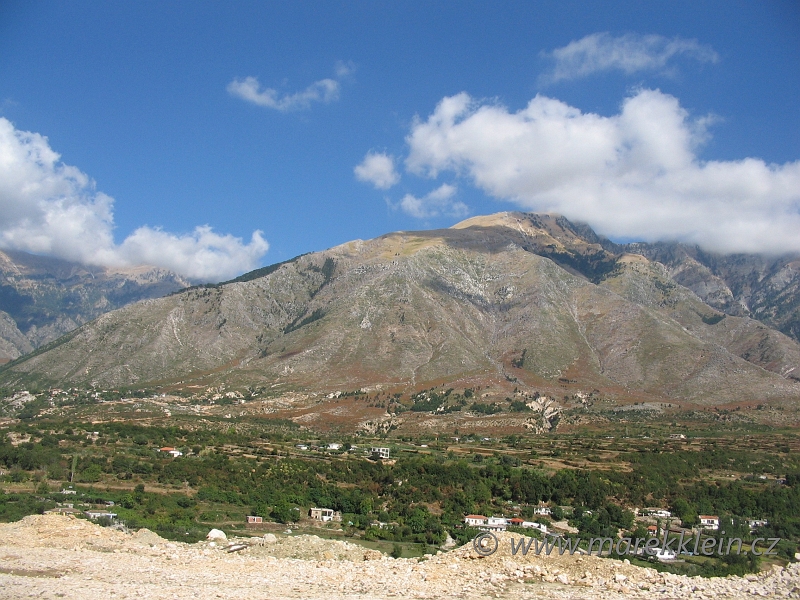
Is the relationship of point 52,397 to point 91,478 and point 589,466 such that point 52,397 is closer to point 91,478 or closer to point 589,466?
point 91,478

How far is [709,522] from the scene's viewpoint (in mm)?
63812

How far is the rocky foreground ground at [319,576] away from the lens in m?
27.9

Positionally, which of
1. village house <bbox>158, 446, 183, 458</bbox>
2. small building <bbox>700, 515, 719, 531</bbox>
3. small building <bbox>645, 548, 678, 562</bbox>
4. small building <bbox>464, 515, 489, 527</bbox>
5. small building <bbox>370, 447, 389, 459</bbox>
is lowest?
small building <bbox>700, 515, 719, 531</bbox>

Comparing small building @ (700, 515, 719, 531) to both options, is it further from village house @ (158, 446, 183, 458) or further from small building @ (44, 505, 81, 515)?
village house @ (158, 446, 183, 458)

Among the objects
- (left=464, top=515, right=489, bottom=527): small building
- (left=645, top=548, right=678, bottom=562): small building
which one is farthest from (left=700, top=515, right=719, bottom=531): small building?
(left=464, top=515, right=489, bottom=527): small building

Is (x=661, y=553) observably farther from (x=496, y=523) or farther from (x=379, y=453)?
(x=379, y=453)

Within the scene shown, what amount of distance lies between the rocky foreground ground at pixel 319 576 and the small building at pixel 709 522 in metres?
32.0

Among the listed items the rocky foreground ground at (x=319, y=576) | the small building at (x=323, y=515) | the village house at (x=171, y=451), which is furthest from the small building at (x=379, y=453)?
the rocky foreground ground at (x=319, y=576)

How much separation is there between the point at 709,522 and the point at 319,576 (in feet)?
159

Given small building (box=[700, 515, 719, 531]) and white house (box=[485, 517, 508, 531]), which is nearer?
white house (box=[485, 517, 508, 531])

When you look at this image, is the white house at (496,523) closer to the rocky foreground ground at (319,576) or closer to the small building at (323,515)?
the small building at (323,515)

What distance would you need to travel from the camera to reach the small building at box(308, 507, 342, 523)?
57.2m

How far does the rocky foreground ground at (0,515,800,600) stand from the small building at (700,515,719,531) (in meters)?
32.0

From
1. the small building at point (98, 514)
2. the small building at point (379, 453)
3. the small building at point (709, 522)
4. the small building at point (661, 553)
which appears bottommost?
the small building at point (709, 522)
